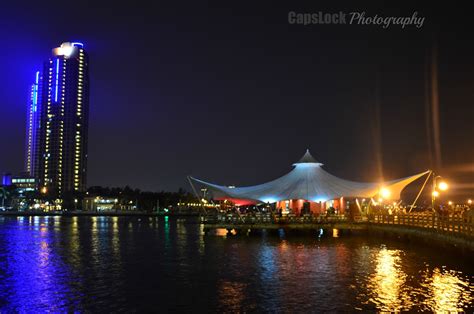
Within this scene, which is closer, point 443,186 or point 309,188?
point 443,186

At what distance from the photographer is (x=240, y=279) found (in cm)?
2248

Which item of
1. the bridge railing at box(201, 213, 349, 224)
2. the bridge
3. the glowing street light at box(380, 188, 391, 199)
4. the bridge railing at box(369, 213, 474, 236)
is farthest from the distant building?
the bridge railing at box(369, 213, 474, 236)

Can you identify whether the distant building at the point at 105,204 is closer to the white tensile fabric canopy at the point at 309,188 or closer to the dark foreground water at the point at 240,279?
the white tensile fabric canopy at the point at 309,188

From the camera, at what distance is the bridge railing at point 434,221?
87.5 feet

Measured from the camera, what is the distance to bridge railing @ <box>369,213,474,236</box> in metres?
26.7

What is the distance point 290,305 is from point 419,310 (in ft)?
13.7

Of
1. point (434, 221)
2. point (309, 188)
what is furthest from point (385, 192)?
point (434, 221)

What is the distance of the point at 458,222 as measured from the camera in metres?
27.4

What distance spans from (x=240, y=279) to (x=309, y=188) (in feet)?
88.2

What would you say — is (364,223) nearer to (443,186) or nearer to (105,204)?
(443,186)

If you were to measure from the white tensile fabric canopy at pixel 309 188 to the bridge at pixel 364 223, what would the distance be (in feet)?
8.07

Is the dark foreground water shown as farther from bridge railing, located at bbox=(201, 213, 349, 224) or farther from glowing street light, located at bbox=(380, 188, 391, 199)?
glowing street light, located at bbox=(380, 188, 391, 199)

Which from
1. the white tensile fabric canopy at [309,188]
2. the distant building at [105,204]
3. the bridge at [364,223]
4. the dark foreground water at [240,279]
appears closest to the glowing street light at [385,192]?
the white tensile fabric canopy at [309,188]

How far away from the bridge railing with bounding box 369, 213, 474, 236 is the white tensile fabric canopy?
352 cm
